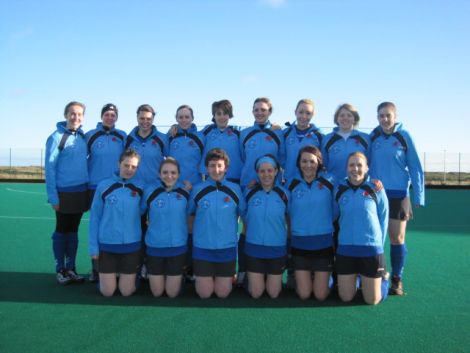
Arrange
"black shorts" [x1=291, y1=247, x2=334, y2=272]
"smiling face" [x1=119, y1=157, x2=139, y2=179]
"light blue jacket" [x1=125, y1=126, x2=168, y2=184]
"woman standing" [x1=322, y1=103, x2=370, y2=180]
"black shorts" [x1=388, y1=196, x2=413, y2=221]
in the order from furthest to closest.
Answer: "light blue jacket" [x1=125, y1=126, x2=168, y2=184] → "woman standing" [x1=322, y1=103, x2=370, y2=180] → "black shorts" [x1=388, y1=196, x2=413, y2=221] → "smiling face" [x1=119, y1=157, x2=139, y2=179] → "black shorts" [x1=291, y1=247, x2=334, y2=272]

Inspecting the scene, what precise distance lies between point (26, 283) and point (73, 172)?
4.25 ft

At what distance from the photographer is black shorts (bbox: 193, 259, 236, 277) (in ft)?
13.8

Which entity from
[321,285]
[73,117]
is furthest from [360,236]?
[73,117]

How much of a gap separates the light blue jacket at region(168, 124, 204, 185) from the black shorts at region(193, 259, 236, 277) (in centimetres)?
121

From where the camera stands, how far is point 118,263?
14.1 feet

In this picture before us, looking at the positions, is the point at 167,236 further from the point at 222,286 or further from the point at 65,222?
the point at 65,222

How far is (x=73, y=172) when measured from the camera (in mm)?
4785

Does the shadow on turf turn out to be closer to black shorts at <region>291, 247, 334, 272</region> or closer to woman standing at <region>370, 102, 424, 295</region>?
black shorts at <region>291, 247, 334, 272</region>

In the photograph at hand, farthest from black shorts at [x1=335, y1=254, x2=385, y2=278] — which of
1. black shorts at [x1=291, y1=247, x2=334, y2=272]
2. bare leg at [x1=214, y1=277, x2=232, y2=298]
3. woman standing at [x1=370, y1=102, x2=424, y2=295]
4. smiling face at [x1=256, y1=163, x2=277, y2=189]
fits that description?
bare leg at [x1=214, y1=277, x2=232, y2=298]

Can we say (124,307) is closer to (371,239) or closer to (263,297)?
(263,297)

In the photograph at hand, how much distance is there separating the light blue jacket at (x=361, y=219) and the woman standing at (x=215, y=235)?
3.34 feet

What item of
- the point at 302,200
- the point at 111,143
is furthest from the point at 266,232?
the point at 111,143

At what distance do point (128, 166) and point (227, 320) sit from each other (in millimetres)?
1828

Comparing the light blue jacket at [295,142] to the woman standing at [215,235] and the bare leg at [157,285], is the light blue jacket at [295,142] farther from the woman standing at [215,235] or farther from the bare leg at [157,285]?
the bare leg at [157,285]
